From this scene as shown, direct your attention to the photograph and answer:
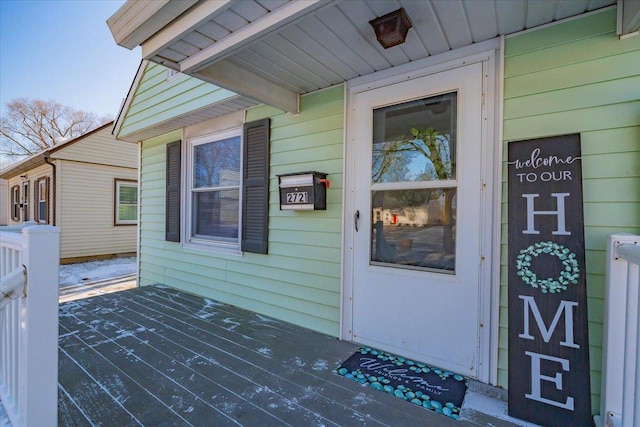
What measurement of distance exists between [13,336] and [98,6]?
5.63 meters

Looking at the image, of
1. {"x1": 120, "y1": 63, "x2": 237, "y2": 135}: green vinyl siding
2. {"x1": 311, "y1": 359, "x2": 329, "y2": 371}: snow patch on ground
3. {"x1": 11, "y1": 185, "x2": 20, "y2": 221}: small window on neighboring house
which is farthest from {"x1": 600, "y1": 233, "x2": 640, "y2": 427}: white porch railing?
{"x1": 11, "y1": 185, "x2": 20, "y2": 221}: small window on neighboring house

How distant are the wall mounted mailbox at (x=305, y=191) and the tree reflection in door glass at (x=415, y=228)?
464mm

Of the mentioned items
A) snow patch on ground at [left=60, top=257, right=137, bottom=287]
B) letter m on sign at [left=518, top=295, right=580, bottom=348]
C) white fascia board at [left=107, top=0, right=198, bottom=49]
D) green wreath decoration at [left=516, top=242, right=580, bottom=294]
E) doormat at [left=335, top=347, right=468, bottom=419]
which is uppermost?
white fascia board at [left=107, top=0, right=198, bottom=49]

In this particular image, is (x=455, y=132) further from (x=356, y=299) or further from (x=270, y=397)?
(x=270, y=397)

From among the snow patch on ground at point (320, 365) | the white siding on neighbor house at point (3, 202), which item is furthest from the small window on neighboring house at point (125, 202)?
the white siding on neighbor house at point (3, 202)

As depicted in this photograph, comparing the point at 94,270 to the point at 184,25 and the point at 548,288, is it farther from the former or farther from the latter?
the point at 548,288

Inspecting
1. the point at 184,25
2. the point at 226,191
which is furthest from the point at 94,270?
the point at 184,25

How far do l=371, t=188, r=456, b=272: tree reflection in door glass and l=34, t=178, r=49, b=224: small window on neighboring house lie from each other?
9435 millimetres

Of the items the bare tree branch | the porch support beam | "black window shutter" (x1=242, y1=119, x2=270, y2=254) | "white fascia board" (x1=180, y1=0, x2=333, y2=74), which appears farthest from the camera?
the bare tree branch

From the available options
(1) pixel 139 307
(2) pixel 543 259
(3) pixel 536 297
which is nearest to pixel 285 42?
(2) pixel 543 259

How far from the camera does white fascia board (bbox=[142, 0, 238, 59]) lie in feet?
4.93

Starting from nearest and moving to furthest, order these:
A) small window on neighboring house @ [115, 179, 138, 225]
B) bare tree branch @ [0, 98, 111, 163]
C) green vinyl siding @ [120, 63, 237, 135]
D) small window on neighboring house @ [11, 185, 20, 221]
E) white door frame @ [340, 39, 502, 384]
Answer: white door frame @ [340, 39, 502, 384] → green vinyl siding @ [120, 63, 237, 135] → small window on neighboring house @ [115, 179, 138, 225] → small window on neighboring house @ [11, 185, 20, 221] → bare tree branch @ [0, 98, 111, 163]

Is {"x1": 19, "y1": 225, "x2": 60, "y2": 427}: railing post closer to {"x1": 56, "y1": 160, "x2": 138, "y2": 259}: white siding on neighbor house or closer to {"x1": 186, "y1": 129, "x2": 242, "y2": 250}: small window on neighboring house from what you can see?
{"x1": 186, "y1": 129, "x2": 242, "y2": 250}: small window on neighboring house

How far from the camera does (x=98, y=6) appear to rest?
4.82m
